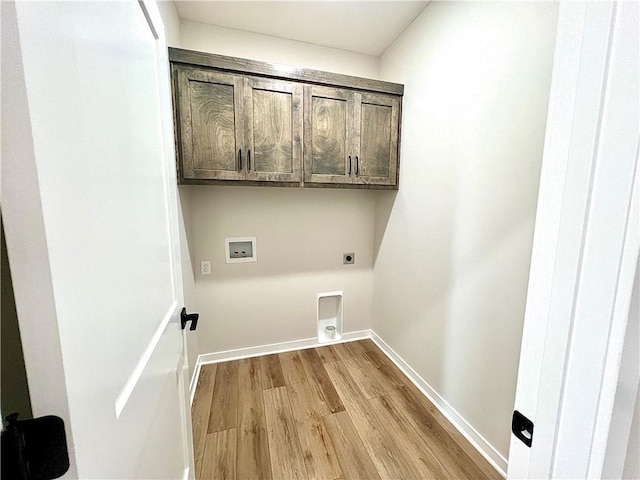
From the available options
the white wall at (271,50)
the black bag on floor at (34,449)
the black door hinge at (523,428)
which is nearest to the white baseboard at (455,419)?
the black door hinge at (523,428)

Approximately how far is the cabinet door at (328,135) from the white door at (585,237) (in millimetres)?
1531

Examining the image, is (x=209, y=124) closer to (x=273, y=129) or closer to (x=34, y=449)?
(x=273, y=129)

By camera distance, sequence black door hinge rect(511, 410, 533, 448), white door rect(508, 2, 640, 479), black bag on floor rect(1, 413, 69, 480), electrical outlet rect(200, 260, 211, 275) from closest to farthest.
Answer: black bag on floor rect(1, 413, 69, 480) → white door rect(508, 2, 640, 479) → black door hinge rect(511, 410, 533, 448) → electrical outlet rect(200, 260, 211, 275)

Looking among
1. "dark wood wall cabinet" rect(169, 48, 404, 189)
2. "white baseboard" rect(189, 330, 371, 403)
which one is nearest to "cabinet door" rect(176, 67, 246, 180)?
"dark wood wall cabinet" rect(169, 48, 404, 189)

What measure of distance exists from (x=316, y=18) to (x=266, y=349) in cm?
271

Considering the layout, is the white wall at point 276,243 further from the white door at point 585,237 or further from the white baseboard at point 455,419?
the white door at point 585,237

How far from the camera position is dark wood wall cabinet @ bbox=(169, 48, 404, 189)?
1625 mm

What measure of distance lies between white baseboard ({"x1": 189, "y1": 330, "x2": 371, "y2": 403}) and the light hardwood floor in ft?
0.22

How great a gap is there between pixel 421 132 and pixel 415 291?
1.19 meters

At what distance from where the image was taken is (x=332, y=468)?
4.41 ft

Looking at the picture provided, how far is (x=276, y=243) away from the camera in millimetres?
2268

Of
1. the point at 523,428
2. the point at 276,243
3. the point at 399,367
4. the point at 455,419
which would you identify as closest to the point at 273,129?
the point at 276,243

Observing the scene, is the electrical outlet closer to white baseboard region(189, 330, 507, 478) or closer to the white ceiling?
white baseboard region(189, 330, 507, 478)

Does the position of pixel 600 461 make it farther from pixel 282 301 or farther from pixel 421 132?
pixel 282 301
